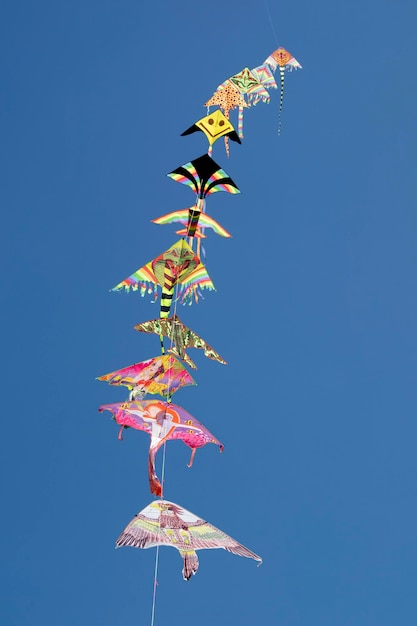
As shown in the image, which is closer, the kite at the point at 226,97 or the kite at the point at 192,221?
the kite at the point at 192,221

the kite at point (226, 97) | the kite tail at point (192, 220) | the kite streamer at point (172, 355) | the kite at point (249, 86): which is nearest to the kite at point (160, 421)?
the kite streamer at point (172, 355)

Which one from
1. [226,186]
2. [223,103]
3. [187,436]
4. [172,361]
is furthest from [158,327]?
[223,103]

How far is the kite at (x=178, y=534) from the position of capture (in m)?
5.04

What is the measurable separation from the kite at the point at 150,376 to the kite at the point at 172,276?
0.33 metres

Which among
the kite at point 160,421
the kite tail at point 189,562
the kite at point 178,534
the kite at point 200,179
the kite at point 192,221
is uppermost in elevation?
the kite at point 200,179

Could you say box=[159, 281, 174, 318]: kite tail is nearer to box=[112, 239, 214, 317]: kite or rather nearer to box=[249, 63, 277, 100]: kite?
box=[112, 239, 214, 317]: kite

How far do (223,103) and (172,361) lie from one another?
240 cm

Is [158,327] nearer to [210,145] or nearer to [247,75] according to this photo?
[210,145]

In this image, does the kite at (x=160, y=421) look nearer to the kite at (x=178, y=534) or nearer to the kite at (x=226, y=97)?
the kite at (x=178, y=534)

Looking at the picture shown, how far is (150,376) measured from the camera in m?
5.83

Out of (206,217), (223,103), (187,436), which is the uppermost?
(223,103)

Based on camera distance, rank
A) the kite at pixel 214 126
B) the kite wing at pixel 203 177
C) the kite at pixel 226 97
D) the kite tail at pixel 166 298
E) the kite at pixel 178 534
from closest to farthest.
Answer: the kite at pixel 178 534 < the kite tail at pixel 166 298 < the kite wing at pixel 203 177 < the kite at pixel 214 126 < the kite at pixel 226 97

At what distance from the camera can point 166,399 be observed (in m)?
5.97

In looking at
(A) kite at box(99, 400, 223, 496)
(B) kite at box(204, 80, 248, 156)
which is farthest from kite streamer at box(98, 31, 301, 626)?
(B) kite at box(204, 80, 248, 156)
